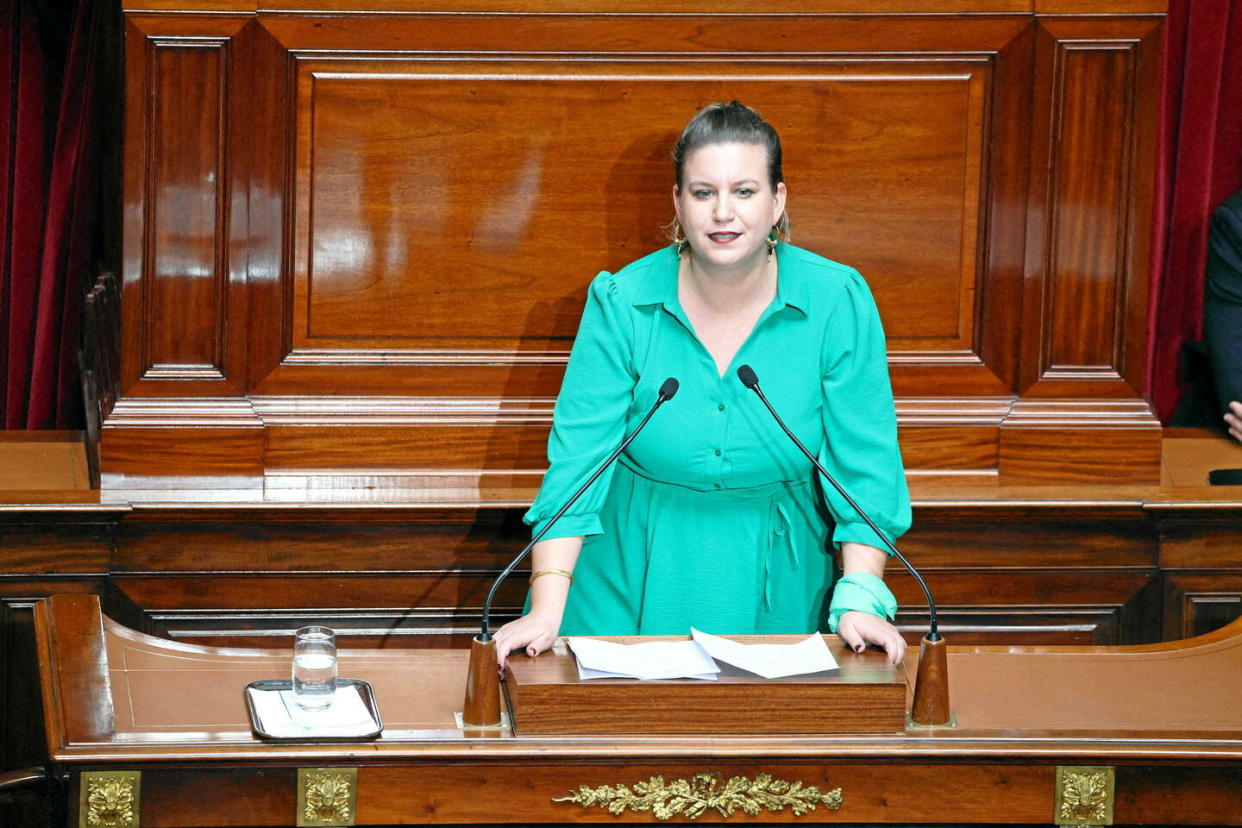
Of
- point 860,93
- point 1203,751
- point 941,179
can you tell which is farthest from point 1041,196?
point 1203,751

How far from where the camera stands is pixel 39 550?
11.5ft

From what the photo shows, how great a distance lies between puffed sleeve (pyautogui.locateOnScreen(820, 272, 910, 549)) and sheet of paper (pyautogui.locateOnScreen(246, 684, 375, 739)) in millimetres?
928

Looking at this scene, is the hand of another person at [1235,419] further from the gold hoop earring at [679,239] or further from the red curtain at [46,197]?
the red curtain at [46,197]

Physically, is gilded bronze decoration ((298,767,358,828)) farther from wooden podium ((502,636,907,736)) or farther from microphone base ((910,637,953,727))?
microphone base ((910,637,953,727))

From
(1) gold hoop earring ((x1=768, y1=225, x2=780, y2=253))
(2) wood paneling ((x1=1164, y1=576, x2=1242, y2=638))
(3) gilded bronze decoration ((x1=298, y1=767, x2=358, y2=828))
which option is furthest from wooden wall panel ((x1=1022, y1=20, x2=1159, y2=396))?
(3) gilded bronze decoration ((x1=298, y1=767, x2=358, y2=828))

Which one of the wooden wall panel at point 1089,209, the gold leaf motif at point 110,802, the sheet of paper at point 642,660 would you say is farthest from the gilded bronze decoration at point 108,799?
the wooden wall panel at point 1089,209

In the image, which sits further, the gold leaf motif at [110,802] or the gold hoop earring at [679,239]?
the gold hoop earring at [679,239]

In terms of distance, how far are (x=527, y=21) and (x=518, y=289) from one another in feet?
1.91

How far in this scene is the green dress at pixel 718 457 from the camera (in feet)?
9.68

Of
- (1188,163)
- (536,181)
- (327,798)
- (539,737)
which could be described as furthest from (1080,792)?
(1188,163)

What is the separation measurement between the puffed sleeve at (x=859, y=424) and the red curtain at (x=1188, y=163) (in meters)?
1.85

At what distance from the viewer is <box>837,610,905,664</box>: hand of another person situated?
A: 260 centimetres

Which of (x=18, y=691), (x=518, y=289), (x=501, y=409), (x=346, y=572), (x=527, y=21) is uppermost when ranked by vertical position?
(x=527, y=21)

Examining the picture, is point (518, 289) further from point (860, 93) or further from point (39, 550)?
point (39, 550)
